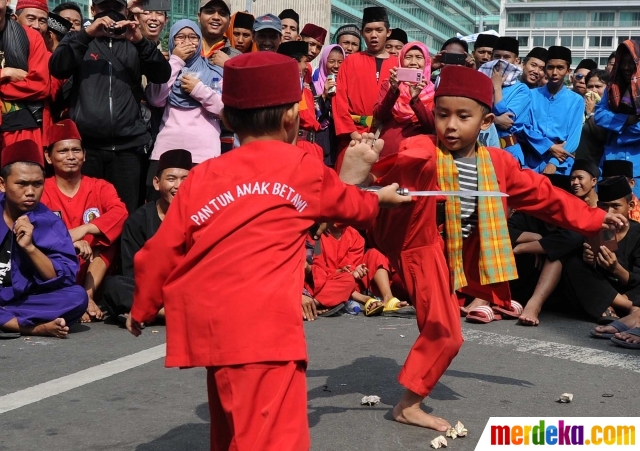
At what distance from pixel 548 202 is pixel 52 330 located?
354 cm

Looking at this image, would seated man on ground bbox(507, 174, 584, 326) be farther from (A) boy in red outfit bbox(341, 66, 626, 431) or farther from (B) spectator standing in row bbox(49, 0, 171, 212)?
(B) spectator standing in row bbox(49, 0, 171, 212)

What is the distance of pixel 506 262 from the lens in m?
4.90

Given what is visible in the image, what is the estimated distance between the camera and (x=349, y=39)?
10453 millimetres

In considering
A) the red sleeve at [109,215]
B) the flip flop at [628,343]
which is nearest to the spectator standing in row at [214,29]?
the red sleeve at [109,215]

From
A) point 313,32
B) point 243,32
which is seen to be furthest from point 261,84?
point 313,32

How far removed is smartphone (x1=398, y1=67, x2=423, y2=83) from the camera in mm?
7754

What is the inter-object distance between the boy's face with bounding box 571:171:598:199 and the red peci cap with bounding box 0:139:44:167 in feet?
13.6

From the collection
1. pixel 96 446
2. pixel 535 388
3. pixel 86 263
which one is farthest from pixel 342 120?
pixel 96 446

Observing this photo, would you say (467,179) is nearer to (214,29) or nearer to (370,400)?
(370,400)

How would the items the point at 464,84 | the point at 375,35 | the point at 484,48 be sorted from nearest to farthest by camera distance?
the point at 464,84 → the point at 375,35 → the point at 484,48

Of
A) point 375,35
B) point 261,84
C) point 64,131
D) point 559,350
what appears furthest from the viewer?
point 375,35

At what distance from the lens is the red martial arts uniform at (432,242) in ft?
15.1

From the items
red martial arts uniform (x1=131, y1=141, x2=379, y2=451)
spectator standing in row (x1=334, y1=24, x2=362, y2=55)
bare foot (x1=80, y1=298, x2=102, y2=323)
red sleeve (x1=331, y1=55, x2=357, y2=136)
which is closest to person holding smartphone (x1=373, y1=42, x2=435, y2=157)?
red sleeve (x1=331, y1=55, x2=357, y2=136)

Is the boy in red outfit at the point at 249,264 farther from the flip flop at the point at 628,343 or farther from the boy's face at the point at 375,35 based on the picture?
the boy's face at the point at 375,35
